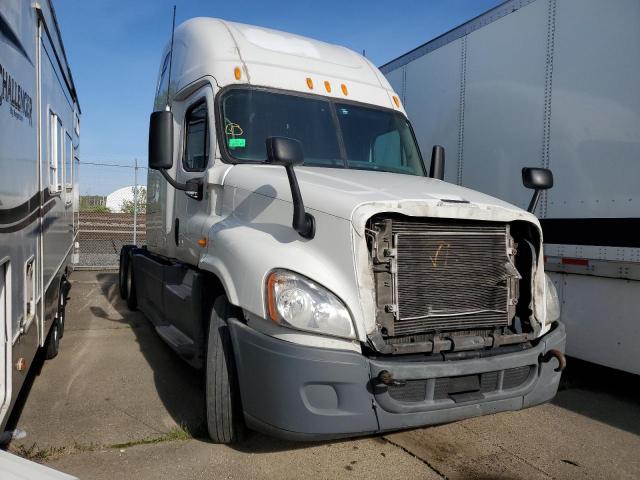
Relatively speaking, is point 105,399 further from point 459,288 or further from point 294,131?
point 459,288

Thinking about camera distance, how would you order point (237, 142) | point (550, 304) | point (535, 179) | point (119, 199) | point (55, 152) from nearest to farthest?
point (550, 304), point (535, 179), point (237, 142), point (55, 152), point (119, 199)

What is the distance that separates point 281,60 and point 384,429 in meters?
3.17

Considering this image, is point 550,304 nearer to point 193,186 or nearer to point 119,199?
point 193,186

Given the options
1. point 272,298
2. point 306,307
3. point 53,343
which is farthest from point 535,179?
point 53,343

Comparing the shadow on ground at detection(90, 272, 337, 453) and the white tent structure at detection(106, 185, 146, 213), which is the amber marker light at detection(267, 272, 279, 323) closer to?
the shadow on ground at detection(90, 272, 337, 453)

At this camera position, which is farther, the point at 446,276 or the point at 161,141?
the point at 161,141

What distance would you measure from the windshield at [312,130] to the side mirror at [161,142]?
0.45m

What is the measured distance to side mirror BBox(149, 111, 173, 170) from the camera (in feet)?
13.7

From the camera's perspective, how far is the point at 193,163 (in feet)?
15.4

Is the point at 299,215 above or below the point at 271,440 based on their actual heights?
above

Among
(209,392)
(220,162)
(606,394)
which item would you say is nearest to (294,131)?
(220,162)

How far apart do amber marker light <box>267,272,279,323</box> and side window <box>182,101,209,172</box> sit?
5.74 ft

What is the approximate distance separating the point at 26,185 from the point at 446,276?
2.75m

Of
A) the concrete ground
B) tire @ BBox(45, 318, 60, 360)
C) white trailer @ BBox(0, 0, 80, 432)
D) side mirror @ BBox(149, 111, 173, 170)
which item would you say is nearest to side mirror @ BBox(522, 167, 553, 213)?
the concrete ground
